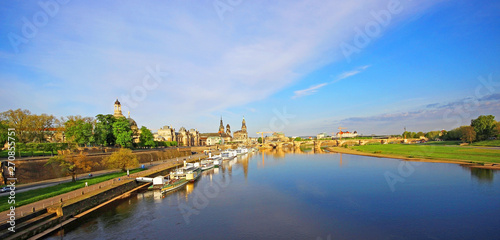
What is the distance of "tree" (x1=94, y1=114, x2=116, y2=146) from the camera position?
182ft

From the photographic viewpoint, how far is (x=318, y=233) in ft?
62.7

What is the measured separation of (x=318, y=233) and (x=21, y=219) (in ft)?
70.1

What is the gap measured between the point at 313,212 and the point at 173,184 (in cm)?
2103

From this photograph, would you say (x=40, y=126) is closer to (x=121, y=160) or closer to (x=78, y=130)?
(x=78, y=130)

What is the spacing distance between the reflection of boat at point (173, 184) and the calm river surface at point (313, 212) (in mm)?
1277

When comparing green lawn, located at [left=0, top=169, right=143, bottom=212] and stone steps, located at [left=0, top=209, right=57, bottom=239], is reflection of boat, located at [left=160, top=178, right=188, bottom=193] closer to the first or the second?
green lawn, located at [left=0, top=169, right=143, bottom=212]

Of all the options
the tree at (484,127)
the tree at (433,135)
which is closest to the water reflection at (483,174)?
the tree at (484,127)

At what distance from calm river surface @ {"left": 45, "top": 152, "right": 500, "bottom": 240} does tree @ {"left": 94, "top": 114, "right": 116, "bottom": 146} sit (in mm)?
28395

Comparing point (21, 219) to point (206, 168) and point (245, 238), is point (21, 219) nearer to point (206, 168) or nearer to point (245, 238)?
point (245, 238)

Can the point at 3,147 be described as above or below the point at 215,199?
above

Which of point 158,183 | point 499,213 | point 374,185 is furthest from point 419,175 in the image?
point 158,183

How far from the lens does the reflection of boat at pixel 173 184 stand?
34469 millimetres

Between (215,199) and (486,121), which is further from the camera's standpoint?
(486,121)

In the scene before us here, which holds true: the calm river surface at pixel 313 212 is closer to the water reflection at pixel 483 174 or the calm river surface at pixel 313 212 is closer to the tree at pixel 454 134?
the water reflection at pixel 483 174
